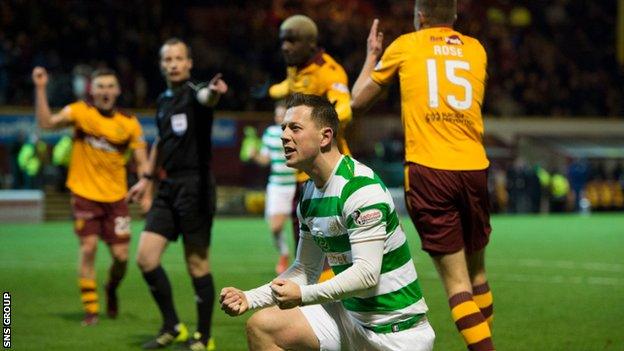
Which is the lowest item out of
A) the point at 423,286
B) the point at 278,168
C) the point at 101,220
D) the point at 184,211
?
the point at 423,286

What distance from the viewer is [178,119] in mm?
8445

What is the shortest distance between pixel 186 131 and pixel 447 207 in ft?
8.84

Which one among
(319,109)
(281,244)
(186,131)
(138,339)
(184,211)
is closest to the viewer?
Result: (319,109)

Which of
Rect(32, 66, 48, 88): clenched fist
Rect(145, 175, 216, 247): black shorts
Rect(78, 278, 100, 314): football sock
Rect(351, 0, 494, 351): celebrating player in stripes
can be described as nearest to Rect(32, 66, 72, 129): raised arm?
Rect(32, 66, 48, 88): clenched fist

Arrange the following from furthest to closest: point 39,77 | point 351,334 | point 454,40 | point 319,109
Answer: point 39,77 → point 454,40 → point 351,334 → point 319,109

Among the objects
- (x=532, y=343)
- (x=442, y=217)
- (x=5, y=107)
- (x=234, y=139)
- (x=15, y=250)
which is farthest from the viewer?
(x=234, y=139)

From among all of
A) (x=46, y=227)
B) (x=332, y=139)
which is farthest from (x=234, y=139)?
(x=332, y=139)

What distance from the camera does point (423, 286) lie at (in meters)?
12.2

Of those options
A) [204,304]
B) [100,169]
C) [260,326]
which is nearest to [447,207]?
[260,326]

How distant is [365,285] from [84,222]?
5.66 m

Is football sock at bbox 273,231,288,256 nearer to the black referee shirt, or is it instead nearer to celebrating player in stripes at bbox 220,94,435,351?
the black referee shirt

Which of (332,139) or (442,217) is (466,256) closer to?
(442,217)

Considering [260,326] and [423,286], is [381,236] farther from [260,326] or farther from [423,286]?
[423,286]

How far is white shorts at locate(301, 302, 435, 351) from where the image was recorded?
5.11 m
